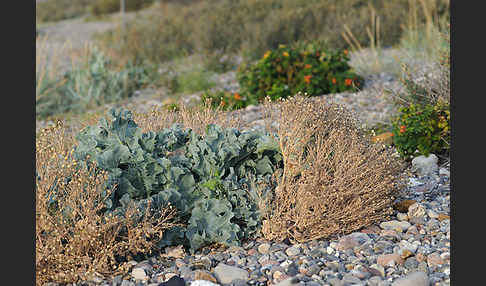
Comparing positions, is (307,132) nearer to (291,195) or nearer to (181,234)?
(291,195)

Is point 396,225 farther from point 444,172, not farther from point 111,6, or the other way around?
point 111,6

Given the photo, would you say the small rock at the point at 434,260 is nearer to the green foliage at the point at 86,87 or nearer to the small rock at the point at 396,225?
the small rock at the point at 396,225

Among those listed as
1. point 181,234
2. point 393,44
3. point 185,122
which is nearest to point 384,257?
point 181,234

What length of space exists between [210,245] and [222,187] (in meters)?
0.33

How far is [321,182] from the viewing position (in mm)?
2912

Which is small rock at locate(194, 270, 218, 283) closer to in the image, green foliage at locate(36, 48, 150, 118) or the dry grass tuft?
the dry grass tuft

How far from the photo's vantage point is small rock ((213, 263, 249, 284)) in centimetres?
260

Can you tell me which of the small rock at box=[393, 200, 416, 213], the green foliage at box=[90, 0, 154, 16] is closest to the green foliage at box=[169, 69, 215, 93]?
the small rock at box=[393, 200, 416, 213]

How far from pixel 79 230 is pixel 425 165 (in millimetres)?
2673

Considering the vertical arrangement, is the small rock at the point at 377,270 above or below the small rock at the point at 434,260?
below

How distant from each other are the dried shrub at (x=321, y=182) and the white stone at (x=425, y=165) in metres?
0.94

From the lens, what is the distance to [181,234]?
2.91 meters

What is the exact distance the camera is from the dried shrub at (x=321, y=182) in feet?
9.42

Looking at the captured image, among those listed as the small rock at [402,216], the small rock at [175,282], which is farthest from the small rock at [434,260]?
the small rock at [175,282]
